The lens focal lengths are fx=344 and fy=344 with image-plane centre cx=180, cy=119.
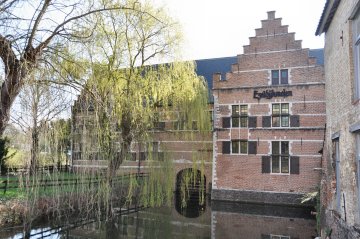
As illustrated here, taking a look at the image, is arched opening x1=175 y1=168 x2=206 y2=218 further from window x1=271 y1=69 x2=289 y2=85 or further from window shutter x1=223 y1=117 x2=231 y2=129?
window x1=271 y1=69 x2=289 y2=85

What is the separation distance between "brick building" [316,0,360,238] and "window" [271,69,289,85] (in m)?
7.51

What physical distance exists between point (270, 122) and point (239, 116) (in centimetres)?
140

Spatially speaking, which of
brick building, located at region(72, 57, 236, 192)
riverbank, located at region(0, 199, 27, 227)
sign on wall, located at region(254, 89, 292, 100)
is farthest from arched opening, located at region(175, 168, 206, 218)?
riverbank, located at region(0, 199, 27, 227)

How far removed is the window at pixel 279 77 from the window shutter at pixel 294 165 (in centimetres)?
328

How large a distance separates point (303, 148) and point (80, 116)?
411 inches

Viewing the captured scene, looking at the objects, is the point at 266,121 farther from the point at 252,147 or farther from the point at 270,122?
the point at 252,147

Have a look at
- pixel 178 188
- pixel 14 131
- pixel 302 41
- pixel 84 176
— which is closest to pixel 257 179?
pixel 178 188

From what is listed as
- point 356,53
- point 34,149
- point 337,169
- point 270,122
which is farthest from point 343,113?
point 270,122

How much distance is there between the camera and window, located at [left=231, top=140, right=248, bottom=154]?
15422 mm

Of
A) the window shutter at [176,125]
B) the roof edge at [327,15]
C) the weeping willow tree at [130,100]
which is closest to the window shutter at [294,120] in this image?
the weeping willow tree at [130,100]

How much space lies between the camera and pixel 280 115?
586 inches

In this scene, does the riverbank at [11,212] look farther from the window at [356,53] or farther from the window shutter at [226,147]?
the window shutter at [226,147]

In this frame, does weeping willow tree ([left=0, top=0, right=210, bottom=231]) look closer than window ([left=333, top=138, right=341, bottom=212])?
No

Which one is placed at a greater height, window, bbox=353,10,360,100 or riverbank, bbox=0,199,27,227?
window, bbox=353,10,360,100
